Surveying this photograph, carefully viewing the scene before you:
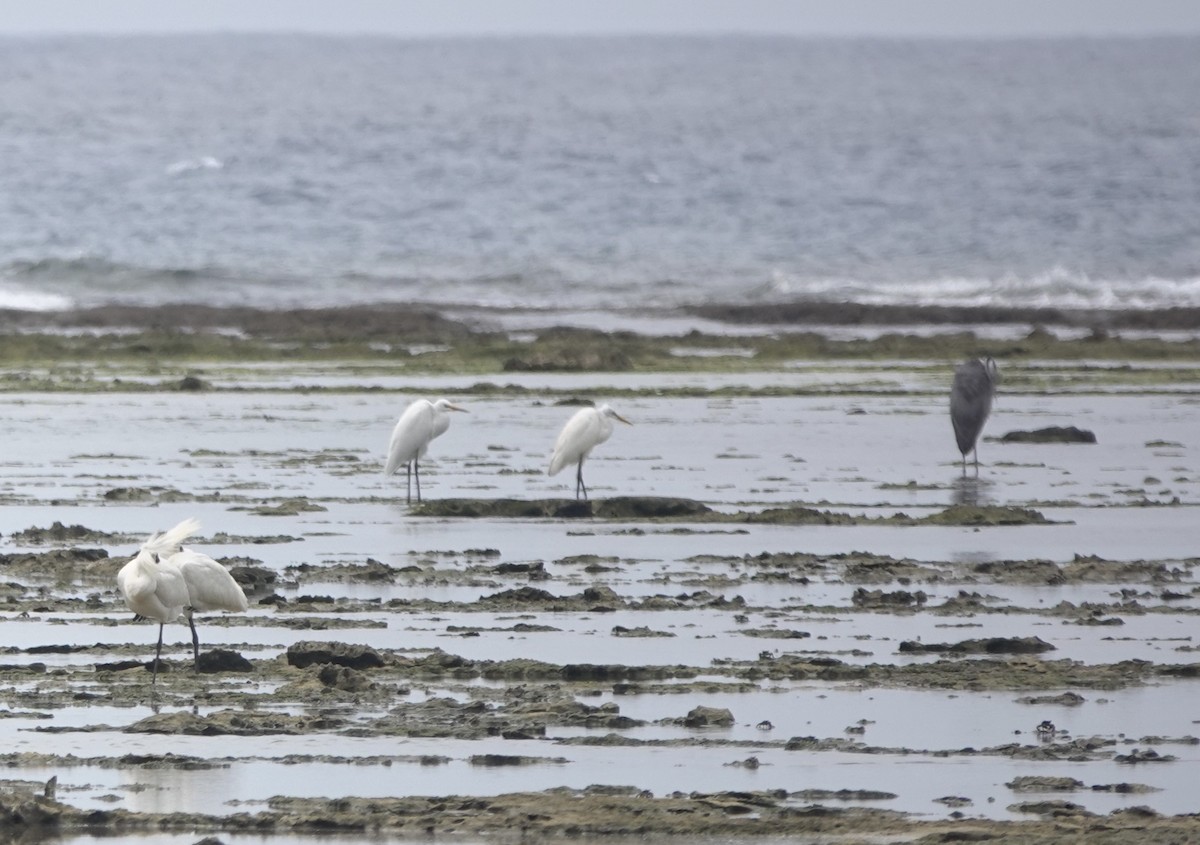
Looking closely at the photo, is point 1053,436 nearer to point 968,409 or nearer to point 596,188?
point 968,409

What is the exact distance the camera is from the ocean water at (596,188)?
55906mm

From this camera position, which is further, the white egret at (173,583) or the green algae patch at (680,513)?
the green algae patch at (680,513)

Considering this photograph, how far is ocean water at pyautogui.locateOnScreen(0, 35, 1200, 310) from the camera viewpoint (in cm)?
5591

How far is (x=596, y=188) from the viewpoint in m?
77.9

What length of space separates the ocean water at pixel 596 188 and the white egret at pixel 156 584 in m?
40.2

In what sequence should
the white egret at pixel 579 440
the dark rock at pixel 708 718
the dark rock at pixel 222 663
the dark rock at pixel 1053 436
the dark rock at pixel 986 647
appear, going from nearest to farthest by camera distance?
the dark rock at pixel 708 718 < the dark rock at pixel 222 663 < the dark rock at pixel 986 647 < the white egret at pixel 579 440 < the dark rock at pixel 1053 436

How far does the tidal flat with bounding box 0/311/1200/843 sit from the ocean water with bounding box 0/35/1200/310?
1196 inches

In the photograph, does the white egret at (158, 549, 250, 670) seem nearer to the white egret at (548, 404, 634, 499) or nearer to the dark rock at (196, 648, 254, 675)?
→ the dark rock at (196, 648, 254, 675)


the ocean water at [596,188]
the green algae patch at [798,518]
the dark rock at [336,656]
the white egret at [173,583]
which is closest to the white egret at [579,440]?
the green algae patch at [798,518]

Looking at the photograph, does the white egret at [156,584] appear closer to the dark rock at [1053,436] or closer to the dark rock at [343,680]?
the dark rock at [343,680]

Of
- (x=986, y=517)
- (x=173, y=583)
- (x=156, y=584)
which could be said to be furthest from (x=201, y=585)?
(x=986, y=517)

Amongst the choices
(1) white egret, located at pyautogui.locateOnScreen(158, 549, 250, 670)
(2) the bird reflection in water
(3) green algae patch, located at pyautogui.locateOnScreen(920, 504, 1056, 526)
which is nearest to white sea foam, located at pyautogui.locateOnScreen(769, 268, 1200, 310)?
(2) the bird reflection in water

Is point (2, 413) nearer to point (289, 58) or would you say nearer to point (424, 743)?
point (424, 743)

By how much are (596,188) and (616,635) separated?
67.5 metres
